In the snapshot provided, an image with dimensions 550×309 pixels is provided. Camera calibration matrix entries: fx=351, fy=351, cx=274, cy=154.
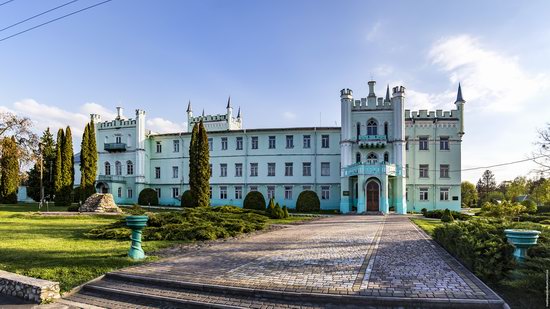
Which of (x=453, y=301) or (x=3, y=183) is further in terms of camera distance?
(x=3, y=183)

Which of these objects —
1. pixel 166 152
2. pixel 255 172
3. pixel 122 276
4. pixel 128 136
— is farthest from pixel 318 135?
pixel 122 276

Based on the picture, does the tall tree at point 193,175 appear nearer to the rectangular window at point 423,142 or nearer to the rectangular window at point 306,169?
the rectangular window at point 306,169

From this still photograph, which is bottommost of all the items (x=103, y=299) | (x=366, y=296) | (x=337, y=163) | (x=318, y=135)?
(x=103, y=299)

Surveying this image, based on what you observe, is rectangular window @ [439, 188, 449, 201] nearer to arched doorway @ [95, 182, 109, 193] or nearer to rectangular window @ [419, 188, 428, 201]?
rectangular window @ [419, 188, 428, 201]

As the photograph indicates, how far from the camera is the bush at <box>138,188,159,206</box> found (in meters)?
39.6

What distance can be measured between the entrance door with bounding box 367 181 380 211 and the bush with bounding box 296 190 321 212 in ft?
16.0

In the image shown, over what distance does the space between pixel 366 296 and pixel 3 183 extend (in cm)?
4246

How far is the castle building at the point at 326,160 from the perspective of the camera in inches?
1275

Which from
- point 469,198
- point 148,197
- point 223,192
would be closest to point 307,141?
point 223,192

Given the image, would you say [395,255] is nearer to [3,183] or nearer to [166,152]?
[166,152]

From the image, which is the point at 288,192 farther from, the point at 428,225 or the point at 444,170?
the point at 428,225

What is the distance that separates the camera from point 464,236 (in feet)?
27.7

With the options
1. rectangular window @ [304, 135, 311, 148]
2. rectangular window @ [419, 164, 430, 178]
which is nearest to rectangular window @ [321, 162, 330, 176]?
rectangular window @ [304, 135, 311, 148]

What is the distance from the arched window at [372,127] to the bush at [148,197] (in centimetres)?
2459
